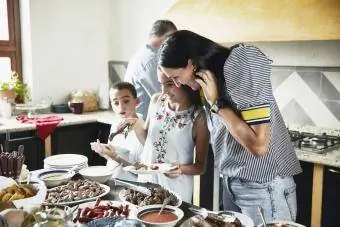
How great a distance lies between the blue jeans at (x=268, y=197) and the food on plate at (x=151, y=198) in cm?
31

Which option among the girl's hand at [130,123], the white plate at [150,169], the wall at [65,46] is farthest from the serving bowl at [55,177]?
the wall at [65,46]

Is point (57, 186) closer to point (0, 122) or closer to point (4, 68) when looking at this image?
point (0, 122)

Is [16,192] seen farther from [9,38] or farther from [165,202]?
[9,38]

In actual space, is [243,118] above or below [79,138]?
above

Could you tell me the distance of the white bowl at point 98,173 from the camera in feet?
6.09

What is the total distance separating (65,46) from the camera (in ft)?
13.5

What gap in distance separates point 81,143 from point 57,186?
2.15m

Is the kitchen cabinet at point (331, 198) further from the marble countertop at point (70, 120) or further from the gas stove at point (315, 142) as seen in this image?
the marble countertop at point (70, 120)

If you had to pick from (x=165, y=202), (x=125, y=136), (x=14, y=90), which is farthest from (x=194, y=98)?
(x=14, y=90)

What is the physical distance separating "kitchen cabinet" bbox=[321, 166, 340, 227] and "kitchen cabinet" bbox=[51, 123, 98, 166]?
7.47 ft

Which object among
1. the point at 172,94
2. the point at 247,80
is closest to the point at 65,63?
the point at 172,94

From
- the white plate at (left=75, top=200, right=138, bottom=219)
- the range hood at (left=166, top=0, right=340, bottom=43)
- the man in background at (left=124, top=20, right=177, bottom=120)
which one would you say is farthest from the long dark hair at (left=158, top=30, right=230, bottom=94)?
the man in background at (left=124, top=20, right=177, bottom=120)

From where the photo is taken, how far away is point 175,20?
3.19m

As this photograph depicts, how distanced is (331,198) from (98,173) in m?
1.36
